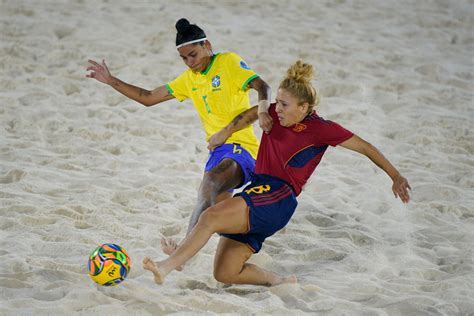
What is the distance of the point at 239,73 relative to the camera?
4.42 m

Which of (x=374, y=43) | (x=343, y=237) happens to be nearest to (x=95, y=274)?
(x=343, y=237)

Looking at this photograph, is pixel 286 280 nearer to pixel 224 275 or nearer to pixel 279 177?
pixel 224 275

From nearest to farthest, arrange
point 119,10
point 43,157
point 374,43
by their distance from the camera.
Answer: point 43,157, point 374,43, point 119,10

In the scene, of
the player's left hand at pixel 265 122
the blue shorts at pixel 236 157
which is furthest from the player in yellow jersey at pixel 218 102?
the player's left hand at pixel 265 122

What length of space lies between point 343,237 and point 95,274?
190cm

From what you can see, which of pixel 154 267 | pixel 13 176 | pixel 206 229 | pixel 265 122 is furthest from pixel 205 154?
pixel 154 267

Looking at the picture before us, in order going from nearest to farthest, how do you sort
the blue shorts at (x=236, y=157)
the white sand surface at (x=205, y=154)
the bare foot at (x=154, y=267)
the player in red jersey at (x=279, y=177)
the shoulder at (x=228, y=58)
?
the bare foot at (x=154, y=267) → the player in red jersey at (x=279, y=177) → the white sand surface at (x=205, y=154) → the blue shorts at (x=236, y=157) → the shoulder at (x=228, y=58)

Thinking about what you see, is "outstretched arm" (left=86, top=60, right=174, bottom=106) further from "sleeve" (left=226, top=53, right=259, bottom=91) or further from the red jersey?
the red jersey

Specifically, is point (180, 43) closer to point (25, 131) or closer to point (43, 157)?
point (43, 157)

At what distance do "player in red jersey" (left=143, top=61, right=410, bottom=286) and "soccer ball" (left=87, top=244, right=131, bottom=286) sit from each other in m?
0.48

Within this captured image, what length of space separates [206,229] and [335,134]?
0.87 metres

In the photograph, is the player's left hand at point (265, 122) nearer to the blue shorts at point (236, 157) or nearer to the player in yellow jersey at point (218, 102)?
the player in yellow jersey at point (218, 102)

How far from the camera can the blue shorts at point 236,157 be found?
434cm

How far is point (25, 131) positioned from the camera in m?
6.38
